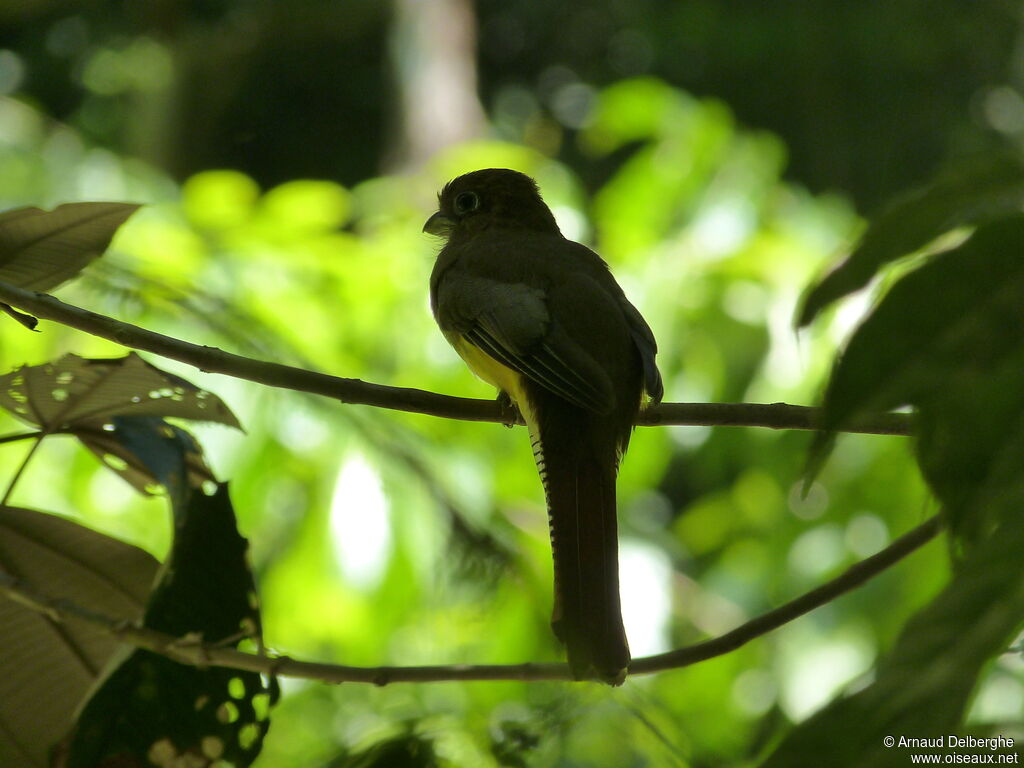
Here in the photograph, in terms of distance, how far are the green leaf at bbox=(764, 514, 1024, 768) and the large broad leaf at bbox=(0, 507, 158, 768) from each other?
1.05 m

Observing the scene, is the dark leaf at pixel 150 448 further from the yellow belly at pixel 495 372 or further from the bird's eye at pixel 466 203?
the bird's eye at pixel 466 203

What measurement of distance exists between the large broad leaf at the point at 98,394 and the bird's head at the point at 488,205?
6.33 ft

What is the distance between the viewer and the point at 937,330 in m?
0.63

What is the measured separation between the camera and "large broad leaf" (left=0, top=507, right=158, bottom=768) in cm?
140

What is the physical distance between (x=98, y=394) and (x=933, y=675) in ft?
3.68

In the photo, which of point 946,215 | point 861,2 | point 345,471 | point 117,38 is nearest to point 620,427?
point 345,471

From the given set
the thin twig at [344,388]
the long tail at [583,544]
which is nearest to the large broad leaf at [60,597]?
the thin twig at [344,388]

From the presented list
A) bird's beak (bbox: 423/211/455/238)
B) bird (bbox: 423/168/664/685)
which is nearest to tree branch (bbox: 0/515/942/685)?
bird (bbox: 423/168/664/685)

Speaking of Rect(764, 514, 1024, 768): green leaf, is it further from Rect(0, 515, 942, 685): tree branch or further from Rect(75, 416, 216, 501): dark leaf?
Rect(75, 416, 216, 501): dark leaf

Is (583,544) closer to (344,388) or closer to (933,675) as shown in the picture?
(344,388)

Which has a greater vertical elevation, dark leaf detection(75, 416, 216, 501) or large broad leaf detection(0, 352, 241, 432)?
large broad leaf detection(0, 352, 241, 432)

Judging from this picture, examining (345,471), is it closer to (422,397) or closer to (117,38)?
(422,397)

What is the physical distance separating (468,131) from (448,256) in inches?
158

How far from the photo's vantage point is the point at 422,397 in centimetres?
167
